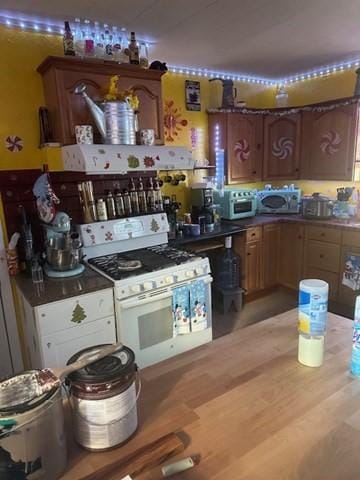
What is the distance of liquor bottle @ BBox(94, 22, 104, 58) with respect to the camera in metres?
2.32

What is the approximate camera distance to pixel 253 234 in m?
3.51

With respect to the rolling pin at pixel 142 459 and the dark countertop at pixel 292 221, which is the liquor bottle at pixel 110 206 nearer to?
the dark countertop at pixel 292 221

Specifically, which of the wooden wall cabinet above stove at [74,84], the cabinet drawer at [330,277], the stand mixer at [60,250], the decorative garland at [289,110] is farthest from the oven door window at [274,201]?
the stand mixer at [60,250]

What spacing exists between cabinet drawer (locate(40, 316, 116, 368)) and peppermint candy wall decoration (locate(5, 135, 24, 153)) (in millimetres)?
1297

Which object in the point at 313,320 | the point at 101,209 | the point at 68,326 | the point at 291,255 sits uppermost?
the point at 101,209

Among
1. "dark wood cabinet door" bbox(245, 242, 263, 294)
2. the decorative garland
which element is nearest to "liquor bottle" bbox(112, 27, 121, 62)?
the decorative garland

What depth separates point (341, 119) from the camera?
346cm

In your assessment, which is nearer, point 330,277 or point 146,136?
point 146,136

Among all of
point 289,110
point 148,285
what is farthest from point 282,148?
point 148,285

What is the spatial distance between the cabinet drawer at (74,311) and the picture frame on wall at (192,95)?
7.37 ft

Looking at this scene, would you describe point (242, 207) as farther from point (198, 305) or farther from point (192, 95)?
point (198, 305)

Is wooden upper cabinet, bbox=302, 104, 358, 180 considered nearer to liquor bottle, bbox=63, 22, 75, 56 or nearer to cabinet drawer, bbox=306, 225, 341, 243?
cabinet drawer, bbox=306, 225, 341, 243

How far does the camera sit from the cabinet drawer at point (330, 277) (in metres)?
3.39

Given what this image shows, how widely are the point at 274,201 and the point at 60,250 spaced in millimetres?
2640
